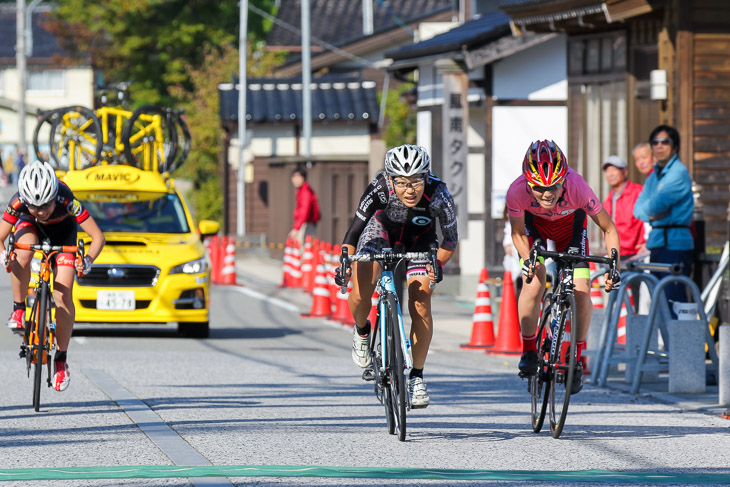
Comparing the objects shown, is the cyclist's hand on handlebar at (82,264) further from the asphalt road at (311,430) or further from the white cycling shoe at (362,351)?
the white cycling shoe at (362,351)

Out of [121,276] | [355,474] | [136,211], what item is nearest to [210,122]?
[136,211]

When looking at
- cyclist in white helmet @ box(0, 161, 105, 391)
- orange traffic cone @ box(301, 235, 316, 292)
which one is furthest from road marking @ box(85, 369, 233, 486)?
orange traffic cone @ box(301, 235, 316, 292)

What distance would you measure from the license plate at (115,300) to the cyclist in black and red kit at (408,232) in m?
7.02

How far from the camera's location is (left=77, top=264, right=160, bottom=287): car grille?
16.1m

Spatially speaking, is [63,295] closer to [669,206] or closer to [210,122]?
[669,206]

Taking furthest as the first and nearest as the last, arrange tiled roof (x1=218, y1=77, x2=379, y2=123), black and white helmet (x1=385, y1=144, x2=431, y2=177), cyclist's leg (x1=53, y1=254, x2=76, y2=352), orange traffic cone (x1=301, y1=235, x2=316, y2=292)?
tiled roof (x1=218, y1=77, x2=379, y2=123)
orange traffic cone (x1=301, y1=235, x2=316, y2=292)
cyclist's leg (x1=53, y1=254, x2=76, y2=352)
black and white helmet (x1=385, y1=144, x2=431, y2=177)

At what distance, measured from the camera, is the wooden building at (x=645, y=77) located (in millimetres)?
16906

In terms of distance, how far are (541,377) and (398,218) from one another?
1.32 meters

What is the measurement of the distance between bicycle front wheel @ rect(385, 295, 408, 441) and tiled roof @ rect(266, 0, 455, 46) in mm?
47227

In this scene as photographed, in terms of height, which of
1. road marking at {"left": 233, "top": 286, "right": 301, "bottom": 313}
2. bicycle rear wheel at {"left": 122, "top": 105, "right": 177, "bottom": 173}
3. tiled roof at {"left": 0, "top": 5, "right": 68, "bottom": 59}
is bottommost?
road marking at {"left": 233, "top": 286, "right": 301, "bottom": 313}

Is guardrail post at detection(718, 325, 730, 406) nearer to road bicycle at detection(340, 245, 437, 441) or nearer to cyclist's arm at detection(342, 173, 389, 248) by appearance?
road bicycle at detection(340, 245, 437, 441)

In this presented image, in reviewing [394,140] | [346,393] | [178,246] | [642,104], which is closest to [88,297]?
[178,246]

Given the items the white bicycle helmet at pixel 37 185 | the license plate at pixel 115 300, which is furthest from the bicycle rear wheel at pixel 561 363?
the license plate at pixel 115 300

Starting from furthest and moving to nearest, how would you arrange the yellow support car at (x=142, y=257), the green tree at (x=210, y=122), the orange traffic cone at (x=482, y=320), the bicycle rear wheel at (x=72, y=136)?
1. the green tree at (x=210, y=122)
2. the bicycle rear wheel at (x=72, y=136)
3. the yellow support car at (x=142, y=257)
4. the orange traffic cone at (x=482, y=320)
